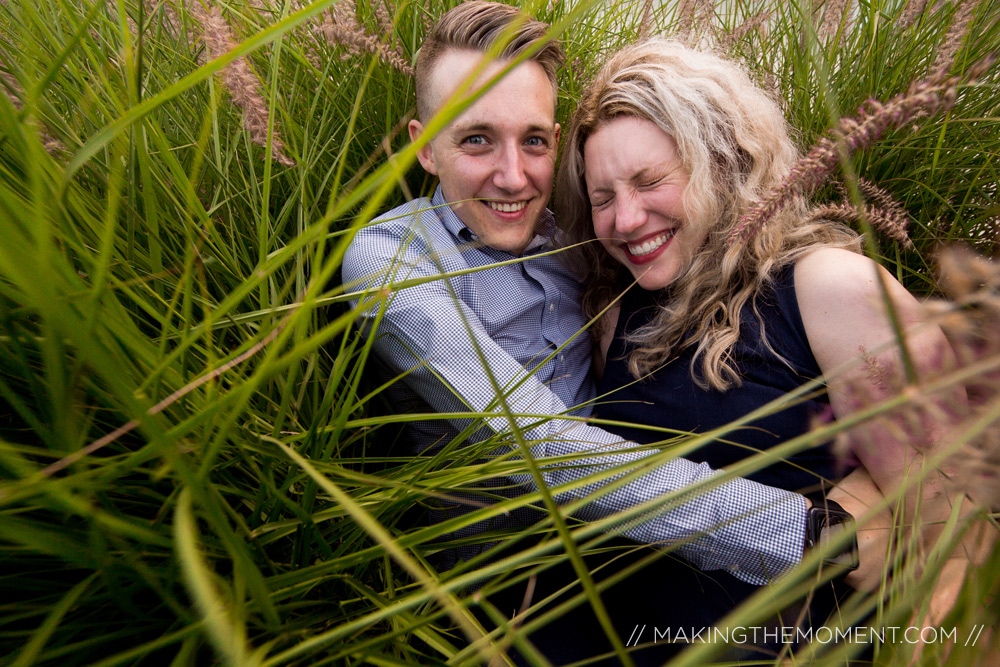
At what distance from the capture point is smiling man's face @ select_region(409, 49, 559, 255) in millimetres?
1938

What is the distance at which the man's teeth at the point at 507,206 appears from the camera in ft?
6.74

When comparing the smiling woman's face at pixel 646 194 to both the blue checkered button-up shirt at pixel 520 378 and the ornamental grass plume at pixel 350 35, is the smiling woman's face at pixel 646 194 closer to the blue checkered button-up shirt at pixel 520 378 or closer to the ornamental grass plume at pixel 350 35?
the blue checkered button-up shirt at pixel 520 378

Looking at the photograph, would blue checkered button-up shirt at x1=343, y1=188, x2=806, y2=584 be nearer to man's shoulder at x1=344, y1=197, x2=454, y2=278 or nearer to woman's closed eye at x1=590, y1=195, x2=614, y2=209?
man's shoulder at x1=344, y1=197, x2=454, y2=278

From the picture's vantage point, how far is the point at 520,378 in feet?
5.51

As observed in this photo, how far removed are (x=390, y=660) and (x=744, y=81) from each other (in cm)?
216

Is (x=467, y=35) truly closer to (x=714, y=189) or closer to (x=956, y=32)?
(x=714, y=189)

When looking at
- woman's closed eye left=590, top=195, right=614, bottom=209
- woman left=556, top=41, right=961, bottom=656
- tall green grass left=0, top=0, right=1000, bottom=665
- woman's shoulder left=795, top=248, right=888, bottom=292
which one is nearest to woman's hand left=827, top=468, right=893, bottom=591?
woman left=556, top=41, right=961, bottom=656

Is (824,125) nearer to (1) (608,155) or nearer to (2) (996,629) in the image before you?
(1) (608,155)

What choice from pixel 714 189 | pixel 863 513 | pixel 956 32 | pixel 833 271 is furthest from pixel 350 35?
pixel 863 513

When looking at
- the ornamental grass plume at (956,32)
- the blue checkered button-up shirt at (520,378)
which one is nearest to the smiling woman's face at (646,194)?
the blue checkered button-up shirt at (520,378)

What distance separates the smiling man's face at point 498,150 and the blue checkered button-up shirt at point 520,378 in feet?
0.37

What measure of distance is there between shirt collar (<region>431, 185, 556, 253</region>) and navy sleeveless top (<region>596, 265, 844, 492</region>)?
840 millimetres

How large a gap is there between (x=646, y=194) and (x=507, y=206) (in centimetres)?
55

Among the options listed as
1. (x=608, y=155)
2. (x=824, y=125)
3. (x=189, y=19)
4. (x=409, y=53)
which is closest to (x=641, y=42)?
(x=608, y=155)
